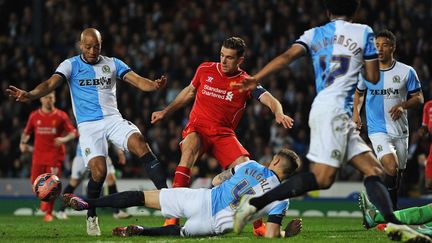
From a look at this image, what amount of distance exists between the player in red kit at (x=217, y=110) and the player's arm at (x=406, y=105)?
1.60 metres

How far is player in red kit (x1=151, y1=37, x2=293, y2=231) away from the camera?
36.0 ft

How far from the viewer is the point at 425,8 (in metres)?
22.0

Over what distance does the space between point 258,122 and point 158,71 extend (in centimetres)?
310

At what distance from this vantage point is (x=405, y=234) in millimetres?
7914

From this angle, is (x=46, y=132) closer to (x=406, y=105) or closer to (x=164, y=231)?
(x=164, y=231)

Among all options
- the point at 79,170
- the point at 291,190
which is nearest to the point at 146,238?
the point at 291,190

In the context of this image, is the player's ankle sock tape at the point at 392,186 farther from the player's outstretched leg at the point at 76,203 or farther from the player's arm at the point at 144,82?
the player's outstretched leg at the point at 76,203

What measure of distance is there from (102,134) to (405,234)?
14.8ft

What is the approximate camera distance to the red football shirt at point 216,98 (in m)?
11.1

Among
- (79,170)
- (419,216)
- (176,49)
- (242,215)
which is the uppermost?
(176,49)

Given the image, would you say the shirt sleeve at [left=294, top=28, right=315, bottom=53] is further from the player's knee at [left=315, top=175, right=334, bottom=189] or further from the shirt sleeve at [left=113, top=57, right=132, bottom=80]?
the shirt sleeve at [left=113, top=57, right=132, bottom=80]

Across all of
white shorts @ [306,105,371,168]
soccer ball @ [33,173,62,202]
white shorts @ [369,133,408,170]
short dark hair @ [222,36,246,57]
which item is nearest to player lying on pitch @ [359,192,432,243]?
white shorts @ [306,105,371,168]

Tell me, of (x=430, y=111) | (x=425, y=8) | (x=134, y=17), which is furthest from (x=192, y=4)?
(x=430, y=111)

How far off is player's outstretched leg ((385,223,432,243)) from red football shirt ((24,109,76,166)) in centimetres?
947
